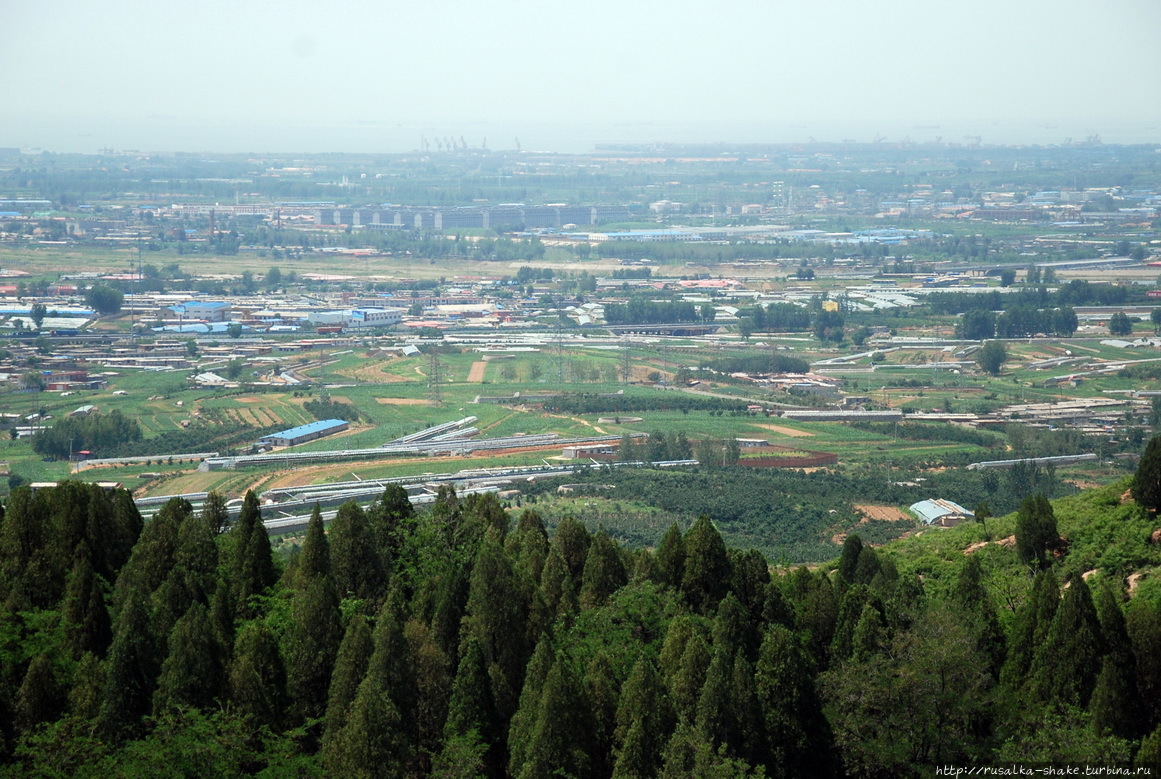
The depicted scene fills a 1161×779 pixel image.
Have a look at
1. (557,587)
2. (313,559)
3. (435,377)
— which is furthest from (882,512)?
(435,377)

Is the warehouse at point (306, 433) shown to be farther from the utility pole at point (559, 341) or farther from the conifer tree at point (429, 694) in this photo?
the conifer tree at point (429, 694)

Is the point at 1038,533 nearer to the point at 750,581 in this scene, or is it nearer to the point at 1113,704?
the point at 750,581

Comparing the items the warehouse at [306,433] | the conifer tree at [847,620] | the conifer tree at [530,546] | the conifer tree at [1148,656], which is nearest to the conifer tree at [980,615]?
the conifer tree at [847,620]

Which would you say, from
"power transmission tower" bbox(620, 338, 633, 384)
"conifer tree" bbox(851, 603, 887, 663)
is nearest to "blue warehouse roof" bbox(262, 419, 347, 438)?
"power transmission tower" bbox(620, 338, 633, 384)

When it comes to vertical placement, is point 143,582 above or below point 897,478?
above

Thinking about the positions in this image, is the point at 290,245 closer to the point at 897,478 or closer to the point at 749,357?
the point at 749,357

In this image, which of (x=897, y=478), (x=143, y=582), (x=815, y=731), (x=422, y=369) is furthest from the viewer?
(x=422, y=369)

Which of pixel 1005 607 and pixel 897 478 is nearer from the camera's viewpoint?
pixel 1005 607

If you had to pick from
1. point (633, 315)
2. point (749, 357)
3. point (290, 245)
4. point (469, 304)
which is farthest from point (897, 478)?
point (290, 245)
